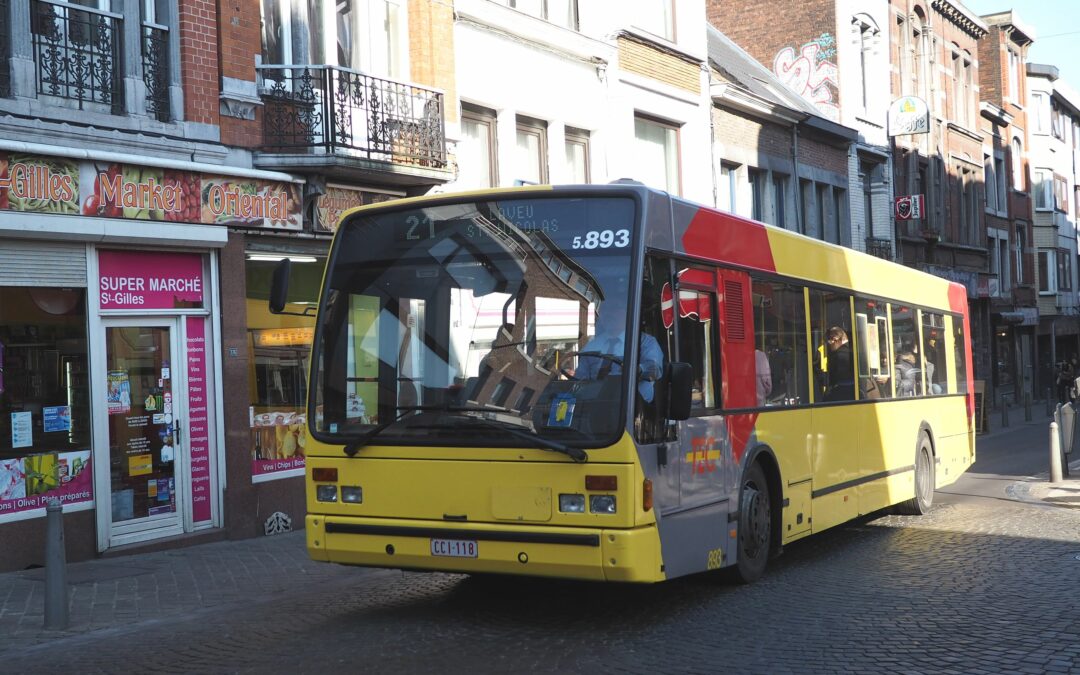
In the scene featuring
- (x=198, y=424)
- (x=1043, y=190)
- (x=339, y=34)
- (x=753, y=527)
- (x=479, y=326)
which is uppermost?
(x=1043, y=190)

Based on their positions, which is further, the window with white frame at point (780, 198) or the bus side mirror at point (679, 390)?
the window with white frame at point (780, 198)

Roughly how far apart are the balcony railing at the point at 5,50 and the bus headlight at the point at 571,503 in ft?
22.8

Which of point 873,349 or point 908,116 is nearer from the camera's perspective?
point 873,349

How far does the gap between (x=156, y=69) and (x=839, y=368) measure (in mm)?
7519

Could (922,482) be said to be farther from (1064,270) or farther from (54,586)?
(1064,270)

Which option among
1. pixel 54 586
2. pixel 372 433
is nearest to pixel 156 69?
pixel 54 586

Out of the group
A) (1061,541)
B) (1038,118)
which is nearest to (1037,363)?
(1038,118)

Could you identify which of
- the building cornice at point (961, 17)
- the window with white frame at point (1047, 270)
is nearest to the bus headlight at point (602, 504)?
the building cornice at point (961, 17)

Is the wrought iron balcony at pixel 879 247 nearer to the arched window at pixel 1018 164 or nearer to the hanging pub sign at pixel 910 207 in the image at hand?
the hanging pub sign at pixel 910 207

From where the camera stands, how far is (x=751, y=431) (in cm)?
927

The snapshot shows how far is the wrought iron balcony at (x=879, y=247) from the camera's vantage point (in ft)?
112

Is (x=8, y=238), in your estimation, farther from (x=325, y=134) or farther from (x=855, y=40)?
(x=855, y=40)

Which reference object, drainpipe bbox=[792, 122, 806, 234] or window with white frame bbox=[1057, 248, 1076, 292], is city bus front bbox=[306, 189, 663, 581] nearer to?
drainpipe bbox=[792, 122, 806, 234]

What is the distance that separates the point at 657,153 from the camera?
23438 millimetres
